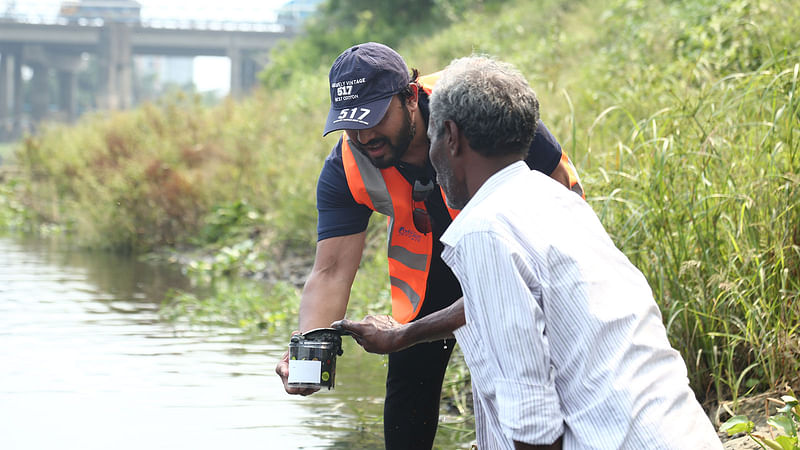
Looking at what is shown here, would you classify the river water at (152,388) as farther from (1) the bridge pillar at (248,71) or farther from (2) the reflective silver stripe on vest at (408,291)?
(1) the bridge pillar at (248,71)

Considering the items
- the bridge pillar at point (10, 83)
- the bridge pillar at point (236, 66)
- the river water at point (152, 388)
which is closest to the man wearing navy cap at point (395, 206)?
the river water at point (152, 388)

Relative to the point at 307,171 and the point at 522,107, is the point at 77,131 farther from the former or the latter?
the point at 522,107

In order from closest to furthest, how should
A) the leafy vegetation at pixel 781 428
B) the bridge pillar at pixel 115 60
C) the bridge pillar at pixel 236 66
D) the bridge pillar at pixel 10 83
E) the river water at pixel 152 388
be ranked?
1. the leafy vegetation at pixel 781 428
2. the river water at pixel 152 388
3. the bridge pillar at pixel 115 60
4. the bridge pillar at pixel 236 66
5. the bridge pillar at pixel 10 83

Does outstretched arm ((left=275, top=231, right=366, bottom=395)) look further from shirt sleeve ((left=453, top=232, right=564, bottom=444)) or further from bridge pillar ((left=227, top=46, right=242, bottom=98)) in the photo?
bridge pillar ((left=227, top=46, right=242, bottom=98))

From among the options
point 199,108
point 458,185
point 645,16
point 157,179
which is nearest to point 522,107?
point 458,185

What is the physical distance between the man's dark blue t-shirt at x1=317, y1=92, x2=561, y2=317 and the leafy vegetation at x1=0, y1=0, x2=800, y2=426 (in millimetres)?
1198

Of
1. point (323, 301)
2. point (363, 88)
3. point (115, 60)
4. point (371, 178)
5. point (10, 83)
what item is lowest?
point (323, 301)

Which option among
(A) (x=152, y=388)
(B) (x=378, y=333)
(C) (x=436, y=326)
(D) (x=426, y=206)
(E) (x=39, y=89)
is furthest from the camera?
(E) (x=39, y=89)

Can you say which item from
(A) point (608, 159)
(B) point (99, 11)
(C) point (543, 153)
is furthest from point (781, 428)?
(B) point (99, 11)

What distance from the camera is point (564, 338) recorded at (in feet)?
7.32

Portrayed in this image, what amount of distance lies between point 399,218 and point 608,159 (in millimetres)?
2502

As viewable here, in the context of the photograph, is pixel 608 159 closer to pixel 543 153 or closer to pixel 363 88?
pixel 543 153

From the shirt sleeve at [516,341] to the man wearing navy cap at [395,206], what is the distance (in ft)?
4.25

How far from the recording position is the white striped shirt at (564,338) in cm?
218
